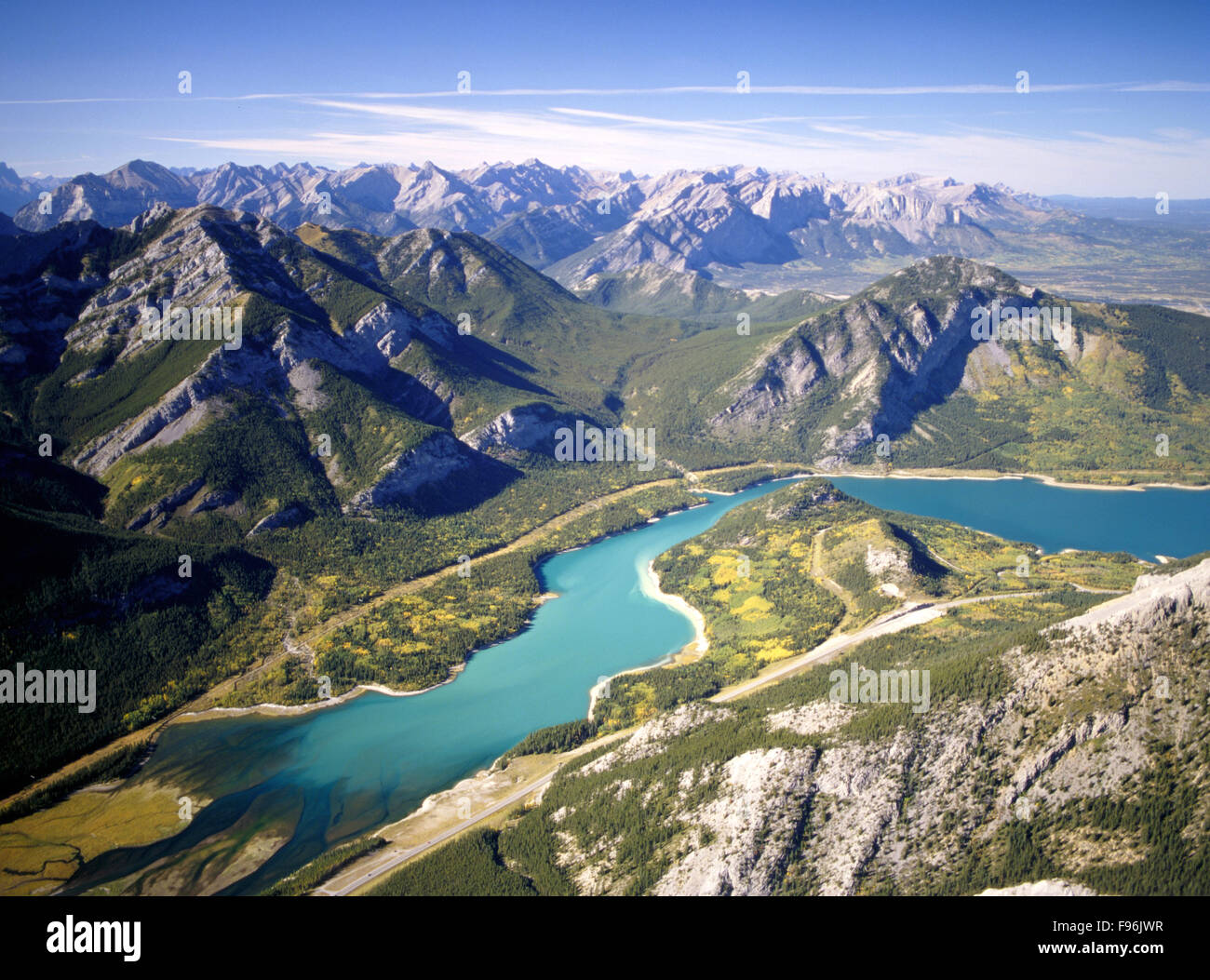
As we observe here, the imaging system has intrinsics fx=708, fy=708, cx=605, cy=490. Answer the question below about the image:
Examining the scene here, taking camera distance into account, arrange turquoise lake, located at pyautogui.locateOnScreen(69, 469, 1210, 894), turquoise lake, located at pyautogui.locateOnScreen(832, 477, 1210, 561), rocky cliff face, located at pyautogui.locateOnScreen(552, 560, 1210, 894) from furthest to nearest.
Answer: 1. turquoise lake, located at pyautogui.locateOnScreen(832, 477, 1210, 561)
2. turquoise lake, located at pyautogui.locateOnScreen(69, 469, 1210, 894)
3. rocky cliff face, located at pyautogui.locateOnScreen(552, 560, 1210, 894)

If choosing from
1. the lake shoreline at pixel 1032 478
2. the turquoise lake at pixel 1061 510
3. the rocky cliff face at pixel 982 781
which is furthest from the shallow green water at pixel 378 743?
the lake shoreline at pixel 1032 478

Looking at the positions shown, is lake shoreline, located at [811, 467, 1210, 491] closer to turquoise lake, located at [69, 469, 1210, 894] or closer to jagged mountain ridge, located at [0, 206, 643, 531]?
turquoise lake, located at [69, 469, 1210, 894]

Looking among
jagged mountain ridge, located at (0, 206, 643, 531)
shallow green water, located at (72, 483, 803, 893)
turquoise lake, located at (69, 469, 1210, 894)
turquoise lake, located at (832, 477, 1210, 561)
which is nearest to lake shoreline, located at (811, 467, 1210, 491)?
turquoise lake, located at (832, 477, 1210, 561)

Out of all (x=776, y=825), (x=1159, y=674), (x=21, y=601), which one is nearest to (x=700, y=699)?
(x=776, y=825)

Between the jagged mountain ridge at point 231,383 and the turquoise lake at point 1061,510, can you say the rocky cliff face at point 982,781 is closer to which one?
the turquoise lake at point 1061,510

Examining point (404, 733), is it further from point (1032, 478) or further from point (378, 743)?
point (1032, 478)

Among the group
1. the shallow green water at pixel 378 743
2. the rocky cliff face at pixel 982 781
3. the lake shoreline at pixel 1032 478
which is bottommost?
the shallow green water at pixel 378 743

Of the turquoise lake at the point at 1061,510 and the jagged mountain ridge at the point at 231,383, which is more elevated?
the jagged mountain ridge at the point at 231,383

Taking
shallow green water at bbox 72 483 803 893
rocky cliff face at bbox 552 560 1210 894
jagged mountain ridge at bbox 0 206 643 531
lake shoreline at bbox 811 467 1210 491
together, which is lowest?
shallow green water at bbox 72 483 803 893
